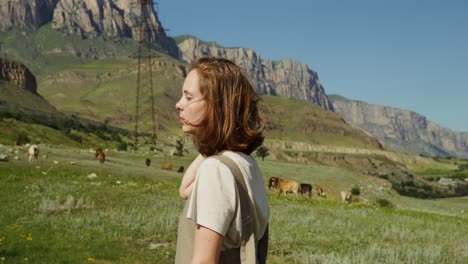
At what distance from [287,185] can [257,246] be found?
3519cm

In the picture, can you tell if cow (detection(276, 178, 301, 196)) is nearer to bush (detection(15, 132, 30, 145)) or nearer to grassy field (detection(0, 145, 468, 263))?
grassy field (detection(0, 145, 468, 263))

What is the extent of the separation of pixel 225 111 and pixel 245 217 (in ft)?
2.44

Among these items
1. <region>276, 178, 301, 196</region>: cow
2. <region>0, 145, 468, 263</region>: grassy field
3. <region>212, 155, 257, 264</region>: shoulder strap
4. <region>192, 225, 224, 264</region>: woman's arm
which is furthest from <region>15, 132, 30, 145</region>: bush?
<region>192, 225, 224, 264</region>: woman's arm

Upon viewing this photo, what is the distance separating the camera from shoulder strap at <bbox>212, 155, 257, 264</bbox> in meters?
3.23

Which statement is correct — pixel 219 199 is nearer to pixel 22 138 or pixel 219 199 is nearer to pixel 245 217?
pixel 245 217

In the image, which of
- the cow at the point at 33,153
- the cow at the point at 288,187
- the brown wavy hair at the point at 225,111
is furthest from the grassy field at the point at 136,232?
the cow at the point at 288,187

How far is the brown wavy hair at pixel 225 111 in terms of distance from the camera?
3402mm

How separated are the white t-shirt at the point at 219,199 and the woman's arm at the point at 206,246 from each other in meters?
0.04

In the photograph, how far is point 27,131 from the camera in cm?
7381

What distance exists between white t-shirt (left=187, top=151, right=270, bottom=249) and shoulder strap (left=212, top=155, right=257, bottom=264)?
0.13ft

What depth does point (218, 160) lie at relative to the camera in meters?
3.20

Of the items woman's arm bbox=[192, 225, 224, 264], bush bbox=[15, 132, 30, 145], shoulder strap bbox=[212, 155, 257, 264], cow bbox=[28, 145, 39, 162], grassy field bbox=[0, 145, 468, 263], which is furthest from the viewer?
bush bbox=[15, 132, 30, 145]

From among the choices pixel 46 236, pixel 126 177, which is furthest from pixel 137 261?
pixel 126 177

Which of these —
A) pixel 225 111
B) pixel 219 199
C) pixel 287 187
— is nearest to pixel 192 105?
pixel 225 111
